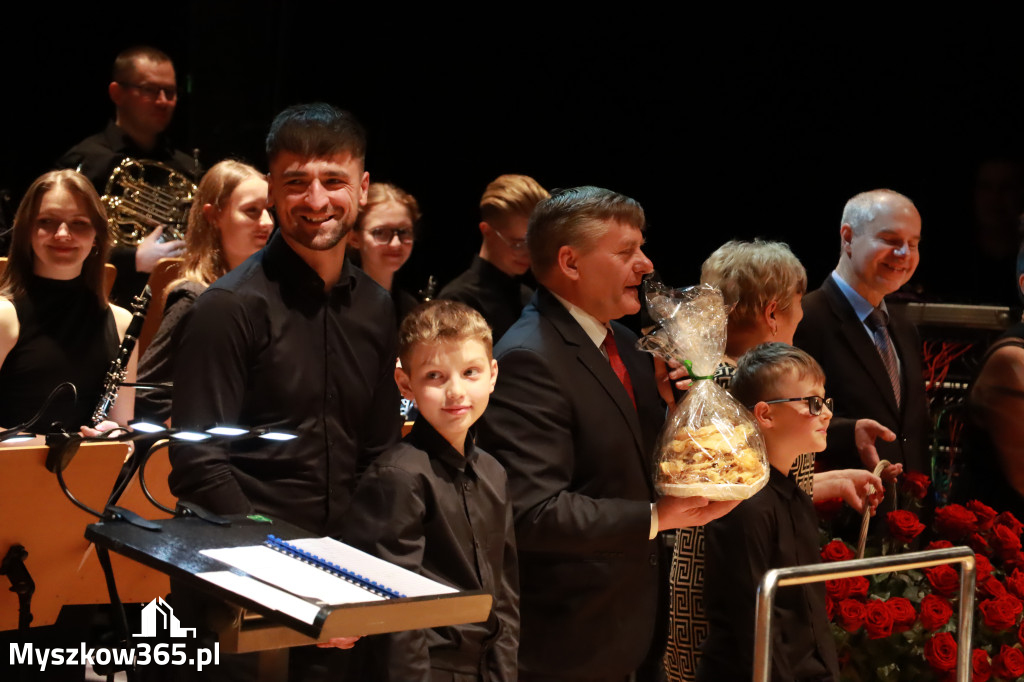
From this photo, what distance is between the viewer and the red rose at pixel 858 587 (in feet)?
9.87

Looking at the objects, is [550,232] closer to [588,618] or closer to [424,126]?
[588,618]

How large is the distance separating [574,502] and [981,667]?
46.8 inches

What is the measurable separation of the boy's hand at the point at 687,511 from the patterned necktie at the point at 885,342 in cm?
167

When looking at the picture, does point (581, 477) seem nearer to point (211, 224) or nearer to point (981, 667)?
point (981, 667)

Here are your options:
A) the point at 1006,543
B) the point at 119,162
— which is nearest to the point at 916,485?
the point at 1006,543

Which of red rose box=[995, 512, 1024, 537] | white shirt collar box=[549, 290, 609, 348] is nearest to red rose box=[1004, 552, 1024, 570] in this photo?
red rose box=[995, 512, 1024, 537]

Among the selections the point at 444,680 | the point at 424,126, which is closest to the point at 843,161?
the point at 424,126

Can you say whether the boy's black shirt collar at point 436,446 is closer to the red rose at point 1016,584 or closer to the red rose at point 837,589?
the red rose at point 837,589

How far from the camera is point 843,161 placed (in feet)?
20.0

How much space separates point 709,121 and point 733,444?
4.00m

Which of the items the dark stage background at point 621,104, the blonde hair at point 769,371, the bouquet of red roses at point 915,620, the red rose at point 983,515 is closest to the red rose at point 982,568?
the bouquet of red roses at point 915,620

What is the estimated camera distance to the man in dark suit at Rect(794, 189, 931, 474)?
4.01m

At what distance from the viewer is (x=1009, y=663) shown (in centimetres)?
299

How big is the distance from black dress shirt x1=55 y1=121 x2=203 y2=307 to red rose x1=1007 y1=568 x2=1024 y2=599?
3318 mm
